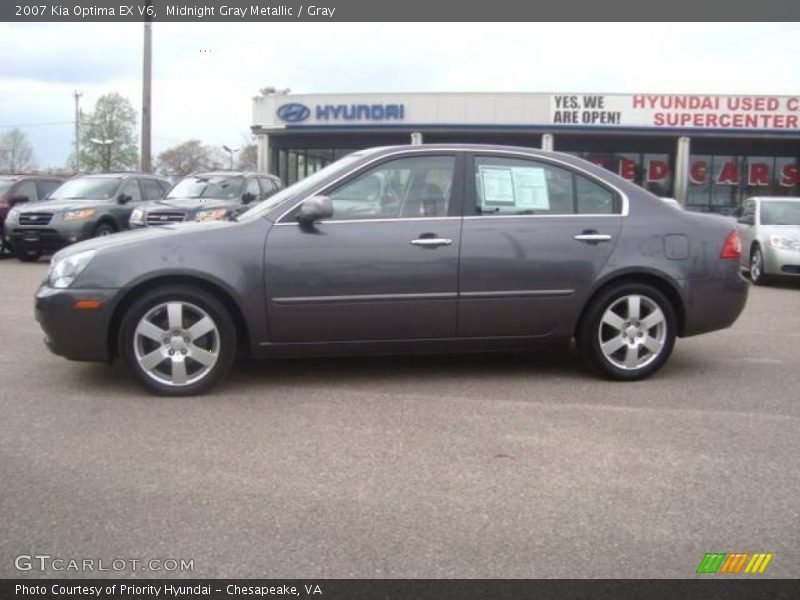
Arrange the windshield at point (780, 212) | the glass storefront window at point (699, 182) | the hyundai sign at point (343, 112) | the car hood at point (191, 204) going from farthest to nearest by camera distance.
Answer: the glass storefront window at point (699, 182)
the hyundai sign at point (343, 112)
the windshield at point (780, 212)
the car hood at point (191, 204)

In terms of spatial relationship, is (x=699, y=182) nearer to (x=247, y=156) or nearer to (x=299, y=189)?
(x=299, y=189)

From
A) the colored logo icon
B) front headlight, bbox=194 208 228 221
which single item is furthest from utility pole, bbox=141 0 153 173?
the colored logo icon

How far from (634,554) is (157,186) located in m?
14.3

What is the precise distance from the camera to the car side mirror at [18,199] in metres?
15.3

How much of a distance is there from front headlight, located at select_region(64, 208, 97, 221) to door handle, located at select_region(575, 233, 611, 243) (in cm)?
1080

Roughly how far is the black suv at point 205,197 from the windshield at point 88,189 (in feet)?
5.33

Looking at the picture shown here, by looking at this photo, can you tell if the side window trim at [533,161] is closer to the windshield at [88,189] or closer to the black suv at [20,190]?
the windshield at [88,189]

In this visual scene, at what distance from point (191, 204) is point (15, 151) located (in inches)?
2977

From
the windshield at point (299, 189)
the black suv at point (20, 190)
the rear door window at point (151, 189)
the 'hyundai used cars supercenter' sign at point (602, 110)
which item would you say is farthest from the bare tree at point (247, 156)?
the windshield at point (299, 189)

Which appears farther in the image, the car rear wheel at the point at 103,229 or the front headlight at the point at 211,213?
the car rear wheel at the point at 103,229

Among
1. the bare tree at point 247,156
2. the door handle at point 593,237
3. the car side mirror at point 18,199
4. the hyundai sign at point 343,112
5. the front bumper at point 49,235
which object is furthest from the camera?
the bare tree at point 247,156

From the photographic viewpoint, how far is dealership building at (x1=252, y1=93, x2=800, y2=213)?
25047 millimetres

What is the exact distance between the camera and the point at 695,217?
5.52 m
